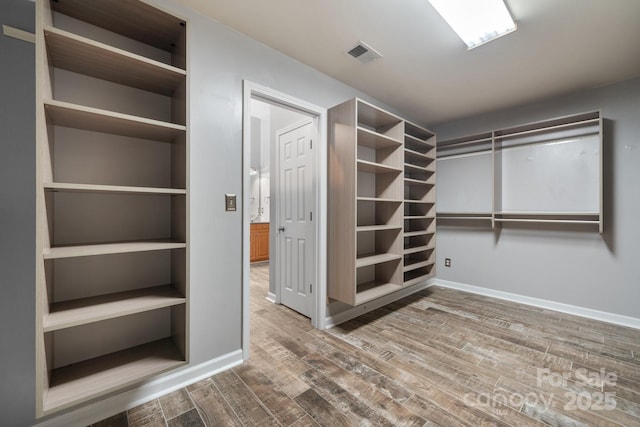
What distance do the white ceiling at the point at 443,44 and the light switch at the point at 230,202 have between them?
127 centimetres

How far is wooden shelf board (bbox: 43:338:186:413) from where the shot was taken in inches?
46.0

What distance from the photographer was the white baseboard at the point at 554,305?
106 inches

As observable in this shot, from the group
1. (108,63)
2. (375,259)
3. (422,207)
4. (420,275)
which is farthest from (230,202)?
(422,207)

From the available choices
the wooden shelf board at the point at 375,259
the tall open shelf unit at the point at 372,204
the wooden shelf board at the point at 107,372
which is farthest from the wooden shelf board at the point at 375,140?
the wooden shelf board at the point at 107,372

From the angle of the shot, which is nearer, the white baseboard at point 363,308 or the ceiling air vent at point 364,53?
the ceiling air vent at point 364,53

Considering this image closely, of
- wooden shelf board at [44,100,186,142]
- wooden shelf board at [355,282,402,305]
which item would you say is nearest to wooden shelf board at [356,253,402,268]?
wooden shelf board at [355,282,402,305]

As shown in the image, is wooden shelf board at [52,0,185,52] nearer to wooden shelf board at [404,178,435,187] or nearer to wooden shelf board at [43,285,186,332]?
wooden shelf board at [43,285,186,332]

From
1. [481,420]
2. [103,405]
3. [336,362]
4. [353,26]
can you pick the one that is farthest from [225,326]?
[353,26]

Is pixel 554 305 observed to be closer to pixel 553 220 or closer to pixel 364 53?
pixel 553 220

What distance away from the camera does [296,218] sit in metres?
2.96

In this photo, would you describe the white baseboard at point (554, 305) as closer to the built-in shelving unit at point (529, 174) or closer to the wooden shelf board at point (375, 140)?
the built-in shelving unit at point (529, 174)

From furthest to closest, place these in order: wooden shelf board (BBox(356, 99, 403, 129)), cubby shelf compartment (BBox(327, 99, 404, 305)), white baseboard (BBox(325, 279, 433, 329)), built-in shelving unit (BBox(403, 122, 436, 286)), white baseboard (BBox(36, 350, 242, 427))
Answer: built-in shelving unit (BBox(403, 122, 436, 286))
white baseboard (BBox(325, 279, 433, 329))
wooden shelf board (BBox(356, 99, 403, 129))
cubby shelf compartment (BBox(327, 99, 404, 305))
white baseboard (BBox(36, 350, 242, 427))

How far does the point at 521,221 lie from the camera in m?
3.31

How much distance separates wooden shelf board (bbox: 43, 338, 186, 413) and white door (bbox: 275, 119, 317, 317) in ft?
4.67
